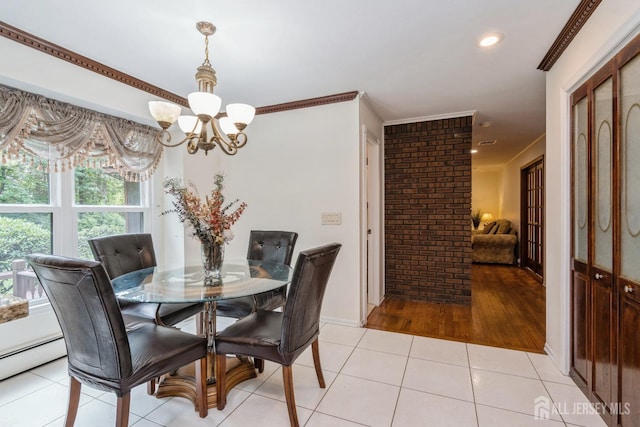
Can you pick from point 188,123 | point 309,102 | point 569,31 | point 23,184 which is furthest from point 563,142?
point 23,184

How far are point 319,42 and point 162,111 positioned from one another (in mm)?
1151

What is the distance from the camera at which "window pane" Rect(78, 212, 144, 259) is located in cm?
277

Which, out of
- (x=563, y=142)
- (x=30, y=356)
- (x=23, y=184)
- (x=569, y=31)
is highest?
(x=569, y=31)

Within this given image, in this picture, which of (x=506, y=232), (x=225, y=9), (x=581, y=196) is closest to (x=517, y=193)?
(x=506, y=232)

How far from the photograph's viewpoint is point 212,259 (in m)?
2.04

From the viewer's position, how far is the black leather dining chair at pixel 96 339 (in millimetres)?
1269

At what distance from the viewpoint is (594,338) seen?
69.6 inches

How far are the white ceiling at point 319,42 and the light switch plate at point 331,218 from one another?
4.00 ft

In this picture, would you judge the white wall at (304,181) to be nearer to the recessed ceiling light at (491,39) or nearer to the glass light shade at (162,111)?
the recessed ceiling light at (491,39)

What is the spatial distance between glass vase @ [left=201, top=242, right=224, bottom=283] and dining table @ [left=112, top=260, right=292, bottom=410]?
0.02 meters

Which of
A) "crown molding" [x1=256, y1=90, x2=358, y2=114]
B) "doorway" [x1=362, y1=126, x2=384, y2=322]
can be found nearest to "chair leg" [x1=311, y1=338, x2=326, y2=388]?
"doorway" [x1=362, y1=126, x2=384, y2=322]

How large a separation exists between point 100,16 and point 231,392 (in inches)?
98.2

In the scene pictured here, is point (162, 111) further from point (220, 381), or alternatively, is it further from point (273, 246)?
point (220, 381)

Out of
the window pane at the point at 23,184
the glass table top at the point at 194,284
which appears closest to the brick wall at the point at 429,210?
the glass table top at the point at 194,284
